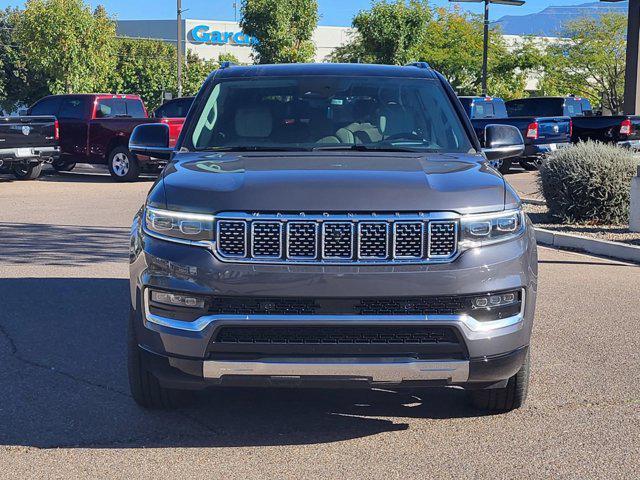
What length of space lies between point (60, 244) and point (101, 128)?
10.6 m

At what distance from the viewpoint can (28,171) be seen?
22.4 metres

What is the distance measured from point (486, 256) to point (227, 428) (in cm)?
163

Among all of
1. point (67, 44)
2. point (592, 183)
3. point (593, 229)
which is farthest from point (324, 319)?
point (67, 44)

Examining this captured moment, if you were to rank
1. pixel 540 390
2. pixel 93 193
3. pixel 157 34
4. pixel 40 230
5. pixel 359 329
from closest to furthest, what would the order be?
pixel 359 329, pixel 540 390, pixel 40 230, pixel 93 193, pixel 157 34

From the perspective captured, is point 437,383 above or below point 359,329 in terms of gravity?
below

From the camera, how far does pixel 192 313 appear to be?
4.48 m

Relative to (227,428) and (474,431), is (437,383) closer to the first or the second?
(474,431)

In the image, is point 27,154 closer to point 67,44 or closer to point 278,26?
point 67,44

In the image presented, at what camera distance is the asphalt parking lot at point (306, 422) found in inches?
179

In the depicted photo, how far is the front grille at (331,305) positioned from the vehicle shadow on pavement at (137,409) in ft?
2.67

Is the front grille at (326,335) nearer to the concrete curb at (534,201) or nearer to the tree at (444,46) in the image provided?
the concrete curb at (534,201)

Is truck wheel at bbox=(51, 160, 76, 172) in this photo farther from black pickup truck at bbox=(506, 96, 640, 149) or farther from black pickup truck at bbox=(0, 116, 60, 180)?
black pickup truck at bbox=(506, 96, 640, 149)

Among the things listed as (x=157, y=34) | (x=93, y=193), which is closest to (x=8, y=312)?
(x=93, y=193)

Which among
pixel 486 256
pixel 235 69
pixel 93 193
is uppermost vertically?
A: pixel 235 69
